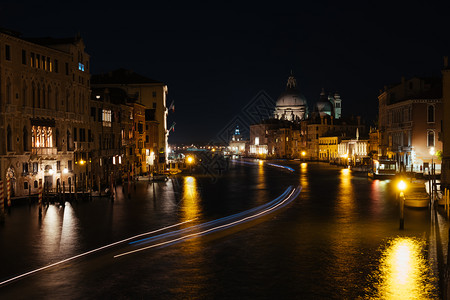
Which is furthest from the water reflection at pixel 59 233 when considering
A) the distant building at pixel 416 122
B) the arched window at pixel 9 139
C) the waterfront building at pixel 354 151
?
the waterfront building at pixel 354 151

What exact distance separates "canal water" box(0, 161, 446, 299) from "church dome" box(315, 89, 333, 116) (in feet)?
→ 469

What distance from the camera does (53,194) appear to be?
35.0m

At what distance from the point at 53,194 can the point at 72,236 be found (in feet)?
48.7

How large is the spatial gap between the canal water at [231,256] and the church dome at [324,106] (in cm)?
14292

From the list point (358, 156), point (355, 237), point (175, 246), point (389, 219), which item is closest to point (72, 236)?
point (175, 246)

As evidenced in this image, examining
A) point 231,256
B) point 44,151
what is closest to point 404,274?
point 231,256

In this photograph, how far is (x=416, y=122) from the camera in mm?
58719

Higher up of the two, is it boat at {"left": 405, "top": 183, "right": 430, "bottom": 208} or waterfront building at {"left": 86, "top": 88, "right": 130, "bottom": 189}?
waterfront building at {"left": 86, "top": 88, "right": 130, "bottom": 189}

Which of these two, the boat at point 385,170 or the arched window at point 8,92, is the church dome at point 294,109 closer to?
the boat at point 385,170

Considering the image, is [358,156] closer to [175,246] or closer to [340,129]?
[340,129]

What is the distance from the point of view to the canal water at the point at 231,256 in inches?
536

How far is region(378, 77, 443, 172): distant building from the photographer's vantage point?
5775cm

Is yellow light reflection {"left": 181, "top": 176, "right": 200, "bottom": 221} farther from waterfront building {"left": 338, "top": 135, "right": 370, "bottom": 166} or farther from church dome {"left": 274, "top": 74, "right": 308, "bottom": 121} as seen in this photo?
church dome {"left": 274, "top": 74, "right": 308, "bottom": 121}

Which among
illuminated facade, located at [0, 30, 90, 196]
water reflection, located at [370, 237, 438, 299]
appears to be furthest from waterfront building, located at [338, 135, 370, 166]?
water reflection, located at [370, 237, 438, 299]
